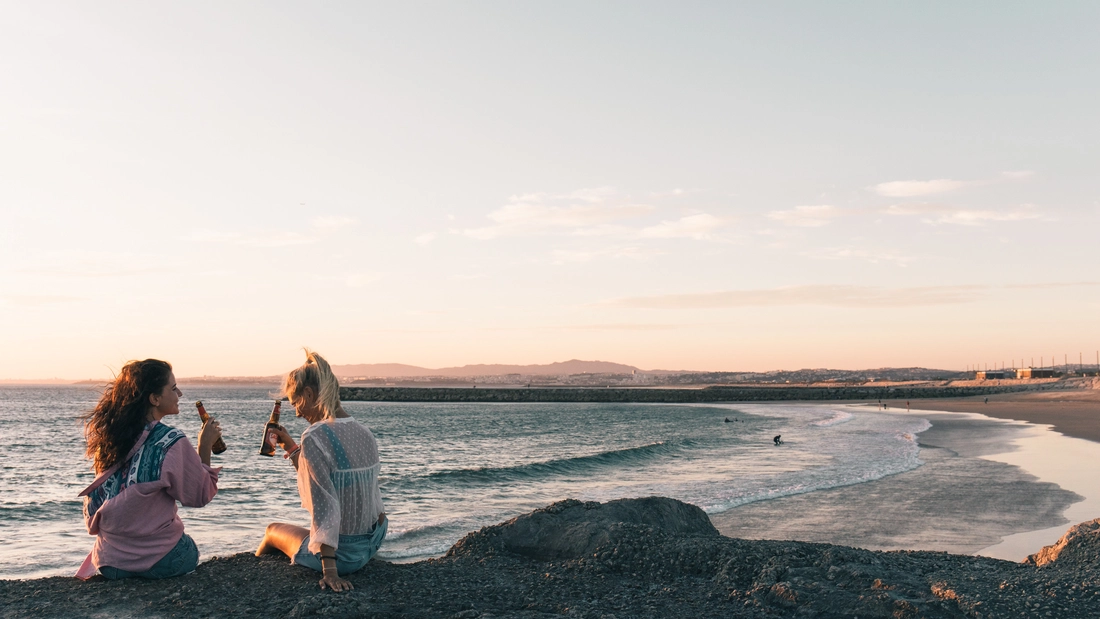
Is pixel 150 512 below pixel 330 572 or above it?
above

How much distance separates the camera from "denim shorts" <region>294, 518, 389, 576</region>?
5.00m

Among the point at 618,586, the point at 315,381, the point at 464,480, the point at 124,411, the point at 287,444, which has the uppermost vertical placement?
the point at 315,381

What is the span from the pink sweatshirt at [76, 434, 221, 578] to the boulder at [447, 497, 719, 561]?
224 cm

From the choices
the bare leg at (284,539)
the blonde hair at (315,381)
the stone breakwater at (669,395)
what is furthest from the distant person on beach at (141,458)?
the stone breakwater at (669,395)

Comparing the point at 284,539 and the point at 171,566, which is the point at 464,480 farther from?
the point at 171,566

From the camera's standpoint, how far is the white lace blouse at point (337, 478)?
4727mm

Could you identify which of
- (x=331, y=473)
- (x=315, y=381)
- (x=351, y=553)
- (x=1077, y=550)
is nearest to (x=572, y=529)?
(x=351, y=553)

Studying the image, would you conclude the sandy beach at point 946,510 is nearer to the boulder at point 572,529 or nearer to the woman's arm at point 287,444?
the boulder at point 572,529

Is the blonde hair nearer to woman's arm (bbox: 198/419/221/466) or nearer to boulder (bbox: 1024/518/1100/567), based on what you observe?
woman's arm (bbox: 198/419/221/466)

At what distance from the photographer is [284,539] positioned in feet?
18.1

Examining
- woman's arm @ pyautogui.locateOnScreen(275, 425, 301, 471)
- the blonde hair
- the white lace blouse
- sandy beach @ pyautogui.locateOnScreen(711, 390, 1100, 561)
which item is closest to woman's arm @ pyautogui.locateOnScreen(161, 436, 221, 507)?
woman's arm @ pyautogui.locateOnScreen(275, 425, 301, 471)

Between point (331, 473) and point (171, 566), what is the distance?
4.38ft

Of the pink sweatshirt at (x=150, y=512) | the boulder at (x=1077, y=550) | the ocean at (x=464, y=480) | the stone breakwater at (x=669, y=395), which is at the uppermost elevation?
the pink sweatshirt at (x=150, y=512)

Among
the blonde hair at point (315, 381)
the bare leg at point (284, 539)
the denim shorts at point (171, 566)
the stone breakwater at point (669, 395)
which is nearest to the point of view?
the blonde hair at point (315, 381)
